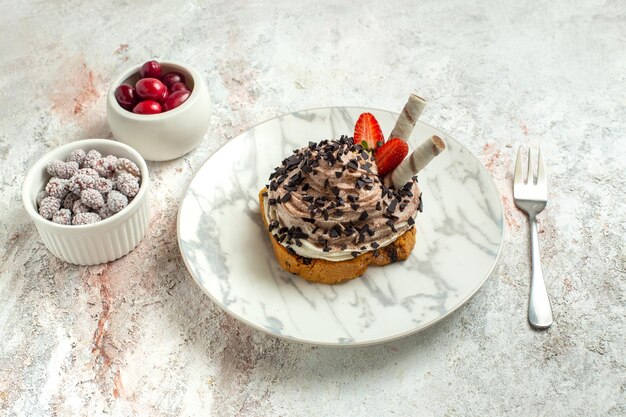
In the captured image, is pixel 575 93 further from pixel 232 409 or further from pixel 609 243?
pixel 232 409

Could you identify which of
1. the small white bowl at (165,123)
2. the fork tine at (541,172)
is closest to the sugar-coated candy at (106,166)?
the small white bowl at (165,123)

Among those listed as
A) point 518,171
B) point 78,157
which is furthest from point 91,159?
point 518,171

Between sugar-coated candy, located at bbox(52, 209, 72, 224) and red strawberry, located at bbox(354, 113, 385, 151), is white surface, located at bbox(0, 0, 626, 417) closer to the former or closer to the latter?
sugar-coated candy, located at bbox(52, 209, 72, 224)

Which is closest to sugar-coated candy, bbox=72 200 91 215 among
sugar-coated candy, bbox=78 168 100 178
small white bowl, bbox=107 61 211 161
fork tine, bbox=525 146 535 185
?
sugar-coated candy, bbox=78 168 100 178

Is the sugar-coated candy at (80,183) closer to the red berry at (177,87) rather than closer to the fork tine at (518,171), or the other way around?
the red berry at (177,87)

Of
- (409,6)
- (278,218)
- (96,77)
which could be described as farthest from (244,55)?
(278,218)

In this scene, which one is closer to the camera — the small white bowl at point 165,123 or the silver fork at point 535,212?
the silver fork at point 535,212

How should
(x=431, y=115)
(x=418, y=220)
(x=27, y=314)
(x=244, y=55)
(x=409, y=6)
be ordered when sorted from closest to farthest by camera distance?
(x=27, y=314), (x=418, y=220), (x=431, y=115), (x=244, y=55), (x=409, y=6)
